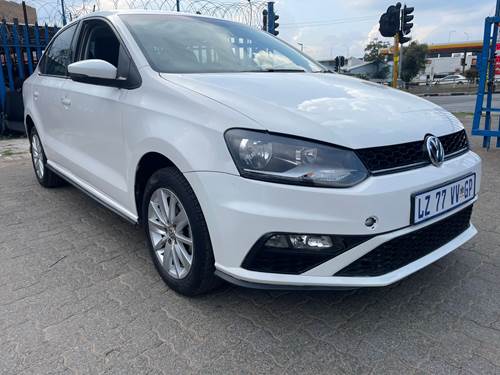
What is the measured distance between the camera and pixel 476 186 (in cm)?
255

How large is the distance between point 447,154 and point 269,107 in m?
1.07

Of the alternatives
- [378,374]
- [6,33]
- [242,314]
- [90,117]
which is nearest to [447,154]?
[378,374]

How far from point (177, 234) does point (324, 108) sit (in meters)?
1.06

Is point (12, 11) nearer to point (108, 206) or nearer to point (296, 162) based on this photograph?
point (108, 206)

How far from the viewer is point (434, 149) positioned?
222 cm

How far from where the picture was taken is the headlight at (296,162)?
192 centimetres

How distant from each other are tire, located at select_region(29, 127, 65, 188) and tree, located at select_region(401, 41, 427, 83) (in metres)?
53.0

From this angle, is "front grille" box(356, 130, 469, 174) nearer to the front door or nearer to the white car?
the white car

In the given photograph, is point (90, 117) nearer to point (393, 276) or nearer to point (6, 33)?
point (393, 276)

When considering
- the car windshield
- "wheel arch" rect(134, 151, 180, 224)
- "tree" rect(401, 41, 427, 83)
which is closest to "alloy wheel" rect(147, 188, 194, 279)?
"wheel arch" rect(134, 151, 180, 224)

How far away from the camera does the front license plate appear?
2.05 m

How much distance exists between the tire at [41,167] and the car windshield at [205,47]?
7.42ft

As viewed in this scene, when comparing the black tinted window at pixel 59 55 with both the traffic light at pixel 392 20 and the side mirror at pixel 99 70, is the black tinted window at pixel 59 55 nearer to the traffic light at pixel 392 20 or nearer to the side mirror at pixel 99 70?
the side mirror at pixel 99 70

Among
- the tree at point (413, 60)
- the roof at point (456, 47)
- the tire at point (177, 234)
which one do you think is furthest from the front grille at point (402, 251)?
the roof at point (456, 47)
